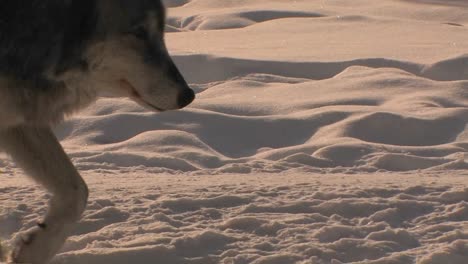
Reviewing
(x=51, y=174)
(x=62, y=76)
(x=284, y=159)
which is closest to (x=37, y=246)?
(x=51, y=174)

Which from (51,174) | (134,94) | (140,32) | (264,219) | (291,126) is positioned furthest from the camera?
(291,126)

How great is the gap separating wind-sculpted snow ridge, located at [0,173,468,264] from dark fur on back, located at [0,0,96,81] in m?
0.76

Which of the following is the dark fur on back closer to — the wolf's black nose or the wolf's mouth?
the wolf's mouth

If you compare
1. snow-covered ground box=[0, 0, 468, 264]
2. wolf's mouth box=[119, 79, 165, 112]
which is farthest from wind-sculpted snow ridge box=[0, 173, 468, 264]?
wolf's mouth box=[119, 79, 165, 112]

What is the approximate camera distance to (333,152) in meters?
6.00

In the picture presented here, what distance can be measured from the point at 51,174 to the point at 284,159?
1632 millimetres

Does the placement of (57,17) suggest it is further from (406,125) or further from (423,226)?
(406,125)

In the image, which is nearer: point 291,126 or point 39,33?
point 39,33

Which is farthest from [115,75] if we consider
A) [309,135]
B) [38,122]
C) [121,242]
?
[309,135]

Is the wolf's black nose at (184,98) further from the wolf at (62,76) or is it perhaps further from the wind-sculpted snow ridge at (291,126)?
the wind-sculpted snow ridge at (291,126)

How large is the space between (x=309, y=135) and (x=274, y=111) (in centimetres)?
46

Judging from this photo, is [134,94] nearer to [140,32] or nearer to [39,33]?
[140,32]

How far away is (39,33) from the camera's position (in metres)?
4.18

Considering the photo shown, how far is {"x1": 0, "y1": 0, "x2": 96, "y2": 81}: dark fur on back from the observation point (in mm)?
4176
